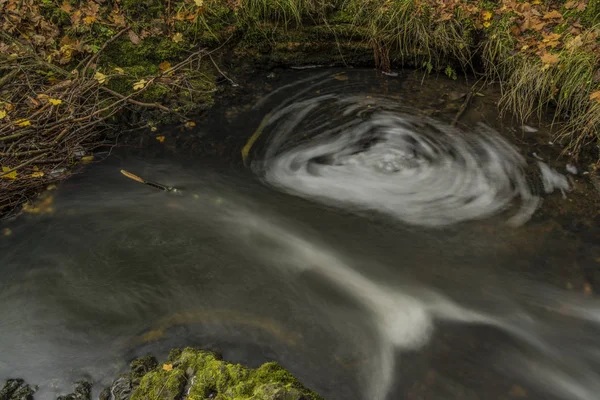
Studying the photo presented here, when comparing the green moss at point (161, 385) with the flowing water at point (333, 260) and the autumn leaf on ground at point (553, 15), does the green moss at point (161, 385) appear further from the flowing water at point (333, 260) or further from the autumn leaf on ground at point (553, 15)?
the autumn leaf on ground at point (553, 15)

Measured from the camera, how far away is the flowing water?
325 cm

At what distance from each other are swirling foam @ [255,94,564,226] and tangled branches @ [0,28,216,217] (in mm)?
1828

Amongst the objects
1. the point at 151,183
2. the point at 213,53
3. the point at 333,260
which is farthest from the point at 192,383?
the point at 213,53

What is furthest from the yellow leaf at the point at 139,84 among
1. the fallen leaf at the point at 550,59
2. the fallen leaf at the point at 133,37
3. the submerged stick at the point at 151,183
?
the fallen leaf at the point at 550,59

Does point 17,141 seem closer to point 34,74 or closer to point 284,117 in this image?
point 34,74

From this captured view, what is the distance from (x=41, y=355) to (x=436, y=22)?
6271mm

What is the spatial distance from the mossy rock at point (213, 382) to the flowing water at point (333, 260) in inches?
21.3

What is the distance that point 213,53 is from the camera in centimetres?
624

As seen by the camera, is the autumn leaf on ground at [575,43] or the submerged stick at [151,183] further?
the autumn leaf on ground at [575,43]

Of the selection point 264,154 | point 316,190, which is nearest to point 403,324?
point 316,190

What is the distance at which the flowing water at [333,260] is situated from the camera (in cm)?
325

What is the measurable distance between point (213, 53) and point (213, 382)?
5124mm

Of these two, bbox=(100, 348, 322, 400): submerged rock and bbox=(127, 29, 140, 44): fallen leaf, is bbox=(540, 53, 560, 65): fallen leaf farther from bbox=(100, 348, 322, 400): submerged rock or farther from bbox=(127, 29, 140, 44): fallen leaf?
bbox=(127, 29, 140, 44): fallen leaf

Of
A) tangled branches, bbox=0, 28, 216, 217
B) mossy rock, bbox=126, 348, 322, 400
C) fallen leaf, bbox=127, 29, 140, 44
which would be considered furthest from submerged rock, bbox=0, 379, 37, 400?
fallen leaf, bbox=127, 29, 140, 44
